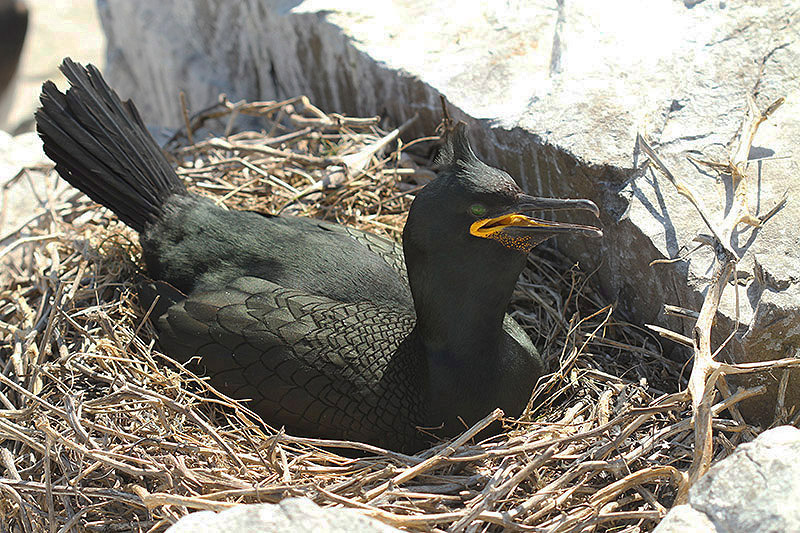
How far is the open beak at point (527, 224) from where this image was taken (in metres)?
2.35

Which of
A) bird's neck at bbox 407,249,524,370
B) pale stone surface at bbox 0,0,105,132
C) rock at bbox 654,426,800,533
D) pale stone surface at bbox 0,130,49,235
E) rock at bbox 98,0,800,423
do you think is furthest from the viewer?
pale stone surface at bbox 0,0,105,132

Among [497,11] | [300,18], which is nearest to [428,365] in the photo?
[497,11]

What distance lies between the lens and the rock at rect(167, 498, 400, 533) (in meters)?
1.84

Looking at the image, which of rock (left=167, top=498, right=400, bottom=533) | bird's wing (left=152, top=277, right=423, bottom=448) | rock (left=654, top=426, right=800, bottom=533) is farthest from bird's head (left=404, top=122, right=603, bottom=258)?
rock (left=167, top=498, right=400, bottom=533)

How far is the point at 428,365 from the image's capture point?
2629mm

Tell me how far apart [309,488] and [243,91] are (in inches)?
137

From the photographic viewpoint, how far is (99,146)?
3.08 meters

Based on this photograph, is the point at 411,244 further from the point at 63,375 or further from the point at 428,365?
the point at 63,375

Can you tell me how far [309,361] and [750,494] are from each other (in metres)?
1.32

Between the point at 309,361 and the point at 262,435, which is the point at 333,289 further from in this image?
the point at 262,435

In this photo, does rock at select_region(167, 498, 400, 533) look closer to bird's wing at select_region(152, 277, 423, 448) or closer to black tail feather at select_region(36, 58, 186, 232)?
bird's wing at select_region(152, 277, 423, 448)

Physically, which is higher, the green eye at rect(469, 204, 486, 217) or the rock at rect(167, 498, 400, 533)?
the green eye at rect(469, 204, 486, 217)

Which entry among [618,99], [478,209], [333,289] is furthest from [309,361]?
[618,99]

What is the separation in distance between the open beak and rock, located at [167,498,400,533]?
2.98 ft
